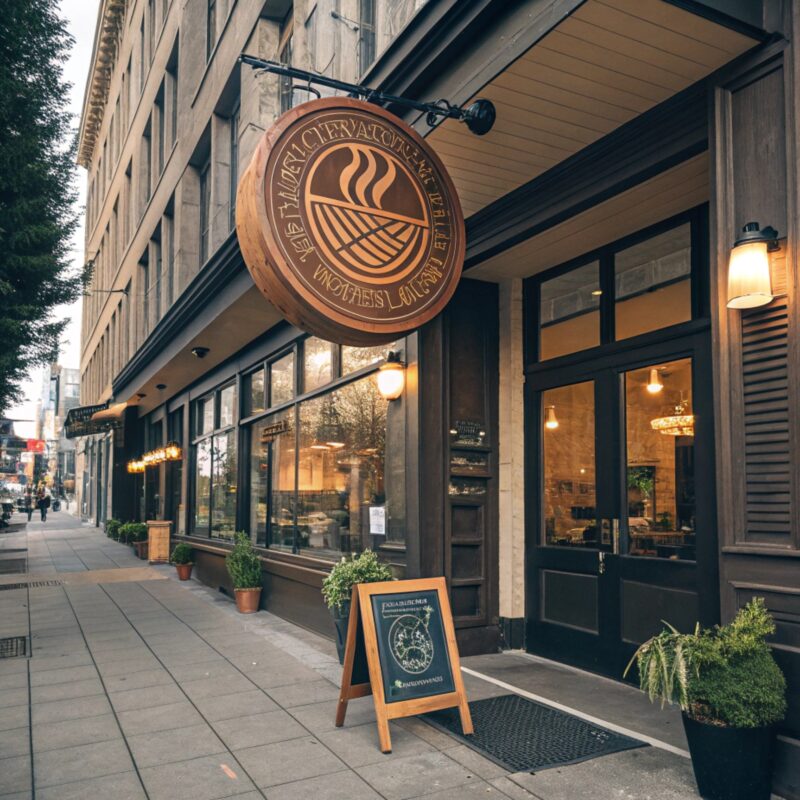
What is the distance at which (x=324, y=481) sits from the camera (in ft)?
31.1

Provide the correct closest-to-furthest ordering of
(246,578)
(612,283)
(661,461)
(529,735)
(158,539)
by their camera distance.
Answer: (529,735) → (661,461) → (612,283) → (246,578) → (158,539)

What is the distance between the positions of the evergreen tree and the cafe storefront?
5690 millimetres

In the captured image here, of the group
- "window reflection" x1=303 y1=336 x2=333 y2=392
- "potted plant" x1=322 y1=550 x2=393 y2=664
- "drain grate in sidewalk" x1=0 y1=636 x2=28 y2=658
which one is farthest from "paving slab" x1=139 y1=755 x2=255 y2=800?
"window reflection" x1=303 y1=336 x2=333 y2=392

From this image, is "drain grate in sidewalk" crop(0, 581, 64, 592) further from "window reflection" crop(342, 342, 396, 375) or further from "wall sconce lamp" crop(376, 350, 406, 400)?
"wall sconce lamp" crop(376, 350, 406, 400)

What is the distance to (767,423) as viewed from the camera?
4.11m

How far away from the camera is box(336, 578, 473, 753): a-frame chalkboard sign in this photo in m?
4.81

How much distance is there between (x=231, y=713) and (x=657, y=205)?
513 centimetres

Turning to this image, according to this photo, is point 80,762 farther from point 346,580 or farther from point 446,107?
Answer: point 446,107

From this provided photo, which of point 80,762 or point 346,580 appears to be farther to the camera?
point 346,580

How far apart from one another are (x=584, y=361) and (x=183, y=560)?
33.3 feet

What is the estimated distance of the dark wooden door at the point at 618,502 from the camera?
5.73 metres

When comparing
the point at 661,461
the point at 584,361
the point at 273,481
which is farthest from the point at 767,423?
the point at 273,481

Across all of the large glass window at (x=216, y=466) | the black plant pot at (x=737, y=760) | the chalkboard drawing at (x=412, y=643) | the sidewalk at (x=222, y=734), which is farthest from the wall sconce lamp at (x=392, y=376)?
the large glass window at (x=216, y=466)

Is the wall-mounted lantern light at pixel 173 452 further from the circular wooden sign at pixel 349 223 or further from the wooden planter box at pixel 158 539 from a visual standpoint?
the circular wooden sign at pixel 349 223
